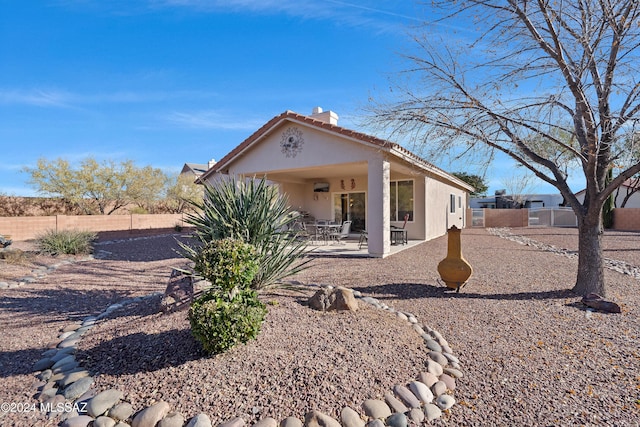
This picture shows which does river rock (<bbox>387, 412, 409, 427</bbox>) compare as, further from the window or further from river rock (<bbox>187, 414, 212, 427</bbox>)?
the window

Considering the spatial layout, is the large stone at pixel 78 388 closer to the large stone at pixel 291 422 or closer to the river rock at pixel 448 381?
the large stone at pixel 291 422

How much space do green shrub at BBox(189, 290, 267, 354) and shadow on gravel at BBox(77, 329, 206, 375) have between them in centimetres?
31

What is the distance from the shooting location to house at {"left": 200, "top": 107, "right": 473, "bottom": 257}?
9.88 meters

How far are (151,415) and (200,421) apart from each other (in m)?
0.42

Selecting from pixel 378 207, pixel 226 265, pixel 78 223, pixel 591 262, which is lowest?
pixel 591 262

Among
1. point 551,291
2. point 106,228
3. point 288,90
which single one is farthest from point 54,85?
point 551,291

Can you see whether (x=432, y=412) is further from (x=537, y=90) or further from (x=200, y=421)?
(x=537, y=90)

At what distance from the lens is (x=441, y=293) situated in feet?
19.8

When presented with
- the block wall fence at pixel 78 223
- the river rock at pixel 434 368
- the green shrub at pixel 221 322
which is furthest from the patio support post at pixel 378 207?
the block wall fence at pixel 78 223

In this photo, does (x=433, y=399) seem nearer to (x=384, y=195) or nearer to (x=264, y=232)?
(x=264, y=232)

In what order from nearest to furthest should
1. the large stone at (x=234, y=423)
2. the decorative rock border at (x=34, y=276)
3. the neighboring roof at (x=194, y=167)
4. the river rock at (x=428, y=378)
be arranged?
1. the large stone at (x=234, y=423)
2. the river rock at (x=428, y=378)
3. the decorative rock border at (x=34, y=276)
4. the neighboring roof at (x=194, y=167)

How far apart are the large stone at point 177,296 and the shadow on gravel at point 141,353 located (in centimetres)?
75

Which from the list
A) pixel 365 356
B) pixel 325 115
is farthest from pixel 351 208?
pixel 365 356

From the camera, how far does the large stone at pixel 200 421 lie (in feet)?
7.66
